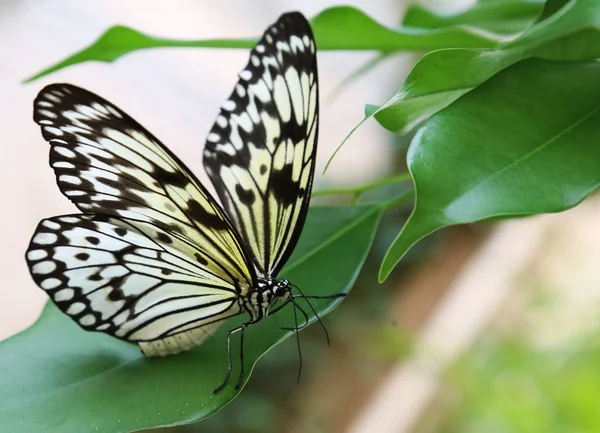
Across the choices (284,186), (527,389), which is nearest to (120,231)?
(284,186)

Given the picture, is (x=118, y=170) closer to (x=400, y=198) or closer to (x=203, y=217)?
(x=203, y=217)

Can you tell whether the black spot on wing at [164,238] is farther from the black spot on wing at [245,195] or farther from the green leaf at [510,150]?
the green leaf at [510,150]

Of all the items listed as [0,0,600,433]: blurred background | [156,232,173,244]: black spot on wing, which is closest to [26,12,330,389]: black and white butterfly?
[156,232,173,244]: black spot on wing

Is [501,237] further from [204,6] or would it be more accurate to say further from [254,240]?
[254,240]

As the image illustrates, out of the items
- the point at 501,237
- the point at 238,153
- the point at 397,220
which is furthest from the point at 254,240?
the point at 501,237

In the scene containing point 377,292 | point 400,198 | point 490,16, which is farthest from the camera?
point 377,292

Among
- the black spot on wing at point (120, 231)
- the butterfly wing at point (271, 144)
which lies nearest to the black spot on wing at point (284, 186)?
the butterfly wing at point (271, 144)
